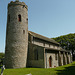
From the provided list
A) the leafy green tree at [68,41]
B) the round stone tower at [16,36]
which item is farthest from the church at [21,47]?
the leafy green tree at [68,41]

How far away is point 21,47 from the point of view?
66.3 feet

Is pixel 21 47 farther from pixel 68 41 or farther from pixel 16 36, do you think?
pixel 68 41

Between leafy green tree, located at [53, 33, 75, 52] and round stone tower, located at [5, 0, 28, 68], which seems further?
leafy green tree, located at [53, 33, 75, 52]

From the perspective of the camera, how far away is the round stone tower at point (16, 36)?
19.3 m

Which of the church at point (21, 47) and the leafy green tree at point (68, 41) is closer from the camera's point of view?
the church at point (21, 47)

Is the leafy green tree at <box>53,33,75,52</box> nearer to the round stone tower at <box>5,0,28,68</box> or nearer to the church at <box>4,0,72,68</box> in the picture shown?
the church at <box>4,0,72,68</box>

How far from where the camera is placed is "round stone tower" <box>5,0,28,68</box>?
1934 cm

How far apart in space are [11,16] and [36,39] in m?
8.74

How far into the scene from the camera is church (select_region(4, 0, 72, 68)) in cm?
1931

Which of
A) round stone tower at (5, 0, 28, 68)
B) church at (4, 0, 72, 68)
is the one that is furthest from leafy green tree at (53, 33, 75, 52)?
round stone tower at (5, 0, 28, 68)

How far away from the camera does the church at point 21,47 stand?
19.3 meters

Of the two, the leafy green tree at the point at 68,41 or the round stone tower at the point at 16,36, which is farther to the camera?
the leafy green tree at the point at 68,41

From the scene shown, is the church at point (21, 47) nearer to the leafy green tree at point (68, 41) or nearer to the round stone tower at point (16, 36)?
the round stone tower at point (16, 36)

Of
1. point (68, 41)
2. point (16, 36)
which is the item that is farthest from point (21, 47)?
point (68, 41)
